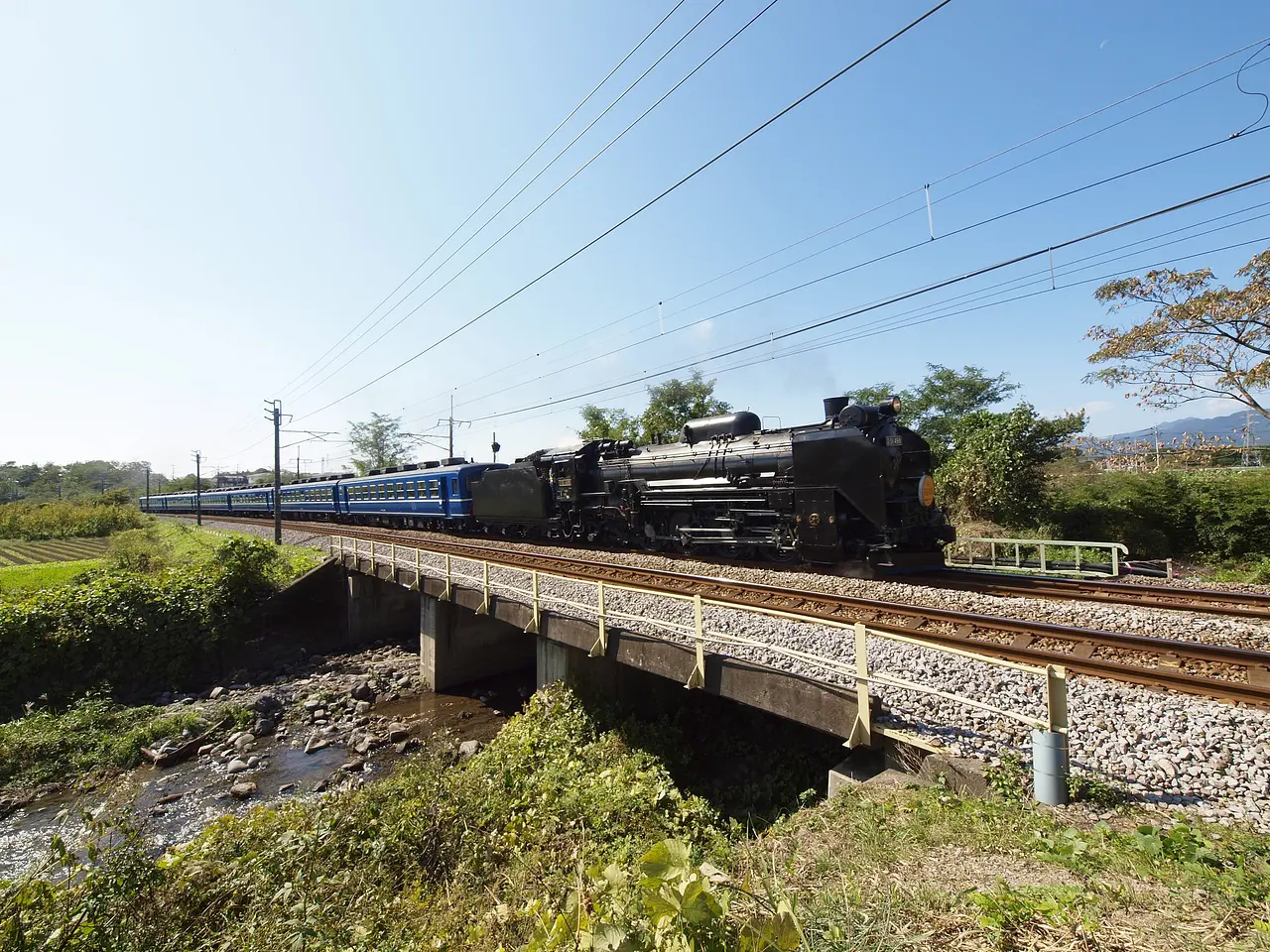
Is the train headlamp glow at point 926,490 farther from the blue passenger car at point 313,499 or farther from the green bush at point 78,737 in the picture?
the blue passenger car at point 313,499

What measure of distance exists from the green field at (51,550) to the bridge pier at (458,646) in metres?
23.4

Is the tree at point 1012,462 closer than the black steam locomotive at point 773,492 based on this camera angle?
No

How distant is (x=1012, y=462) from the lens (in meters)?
17.0

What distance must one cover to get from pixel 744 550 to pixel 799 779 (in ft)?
20.7

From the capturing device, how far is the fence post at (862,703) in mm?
4801

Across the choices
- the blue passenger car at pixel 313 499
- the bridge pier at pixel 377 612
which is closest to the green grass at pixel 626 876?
the bridge pier at pixel 377 612

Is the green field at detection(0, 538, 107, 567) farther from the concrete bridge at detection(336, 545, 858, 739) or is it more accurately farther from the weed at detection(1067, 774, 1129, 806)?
the weed at detection(1067, 774, 1129, 806)

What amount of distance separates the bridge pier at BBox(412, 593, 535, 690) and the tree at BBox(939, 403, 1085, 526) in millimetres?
15104

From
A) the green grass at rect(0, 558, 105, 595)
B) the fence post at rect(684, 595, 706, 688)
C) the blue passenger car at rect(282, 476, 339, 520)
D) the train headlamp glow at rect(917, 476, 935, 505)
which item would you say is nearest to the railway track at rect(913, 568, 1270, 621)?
the train headlamp glow at rect(917, 476, 935, 505)

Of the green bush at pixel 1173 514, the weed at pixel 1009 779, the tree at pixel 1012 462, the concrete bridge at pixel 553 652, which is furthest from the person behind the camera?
the tree at pixel 1012 462

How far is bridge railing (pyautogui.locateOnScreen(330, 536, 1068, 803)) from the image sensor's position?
386 centimetres

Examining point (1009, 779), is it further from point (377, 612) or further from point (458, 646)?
point (377, 612)

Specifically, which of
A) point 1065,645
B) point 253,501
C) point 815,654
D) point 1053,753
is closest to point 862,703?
point 1053,753

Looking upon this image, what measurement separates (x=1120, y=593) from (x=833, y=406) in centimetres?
544
